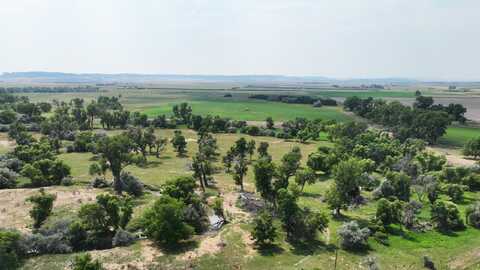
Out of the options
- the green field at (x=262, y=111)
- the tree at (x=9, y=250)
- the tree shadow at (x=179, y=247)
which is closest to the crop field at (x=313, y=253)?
the tree shadow at (x=179, y=247)

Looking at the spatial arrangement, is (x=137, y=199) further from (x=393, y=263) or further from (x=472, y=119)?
(x=472, y=119)

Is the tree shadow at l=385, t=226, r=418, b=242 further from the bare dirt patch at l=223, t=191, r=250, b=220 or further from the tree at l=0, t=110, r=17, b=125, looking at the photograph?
Result: the tree at l=0, t=110, r=17, b=125

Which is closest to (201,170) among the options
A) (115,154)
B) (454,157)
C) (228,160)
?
(228,160)

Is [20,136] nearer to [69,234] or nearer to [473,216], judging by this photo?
[69,234]

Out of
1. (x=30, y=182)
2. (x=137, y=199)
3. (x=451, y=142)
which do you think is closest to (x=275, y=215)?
(x=137, y=199)

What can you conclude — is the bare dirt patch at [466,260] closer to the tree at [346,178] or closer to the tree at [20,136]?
the tree at [346,178]

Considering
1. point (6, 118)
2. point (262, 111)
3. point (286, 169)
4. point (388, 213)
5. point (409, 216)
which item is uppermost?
point (6, 118)
